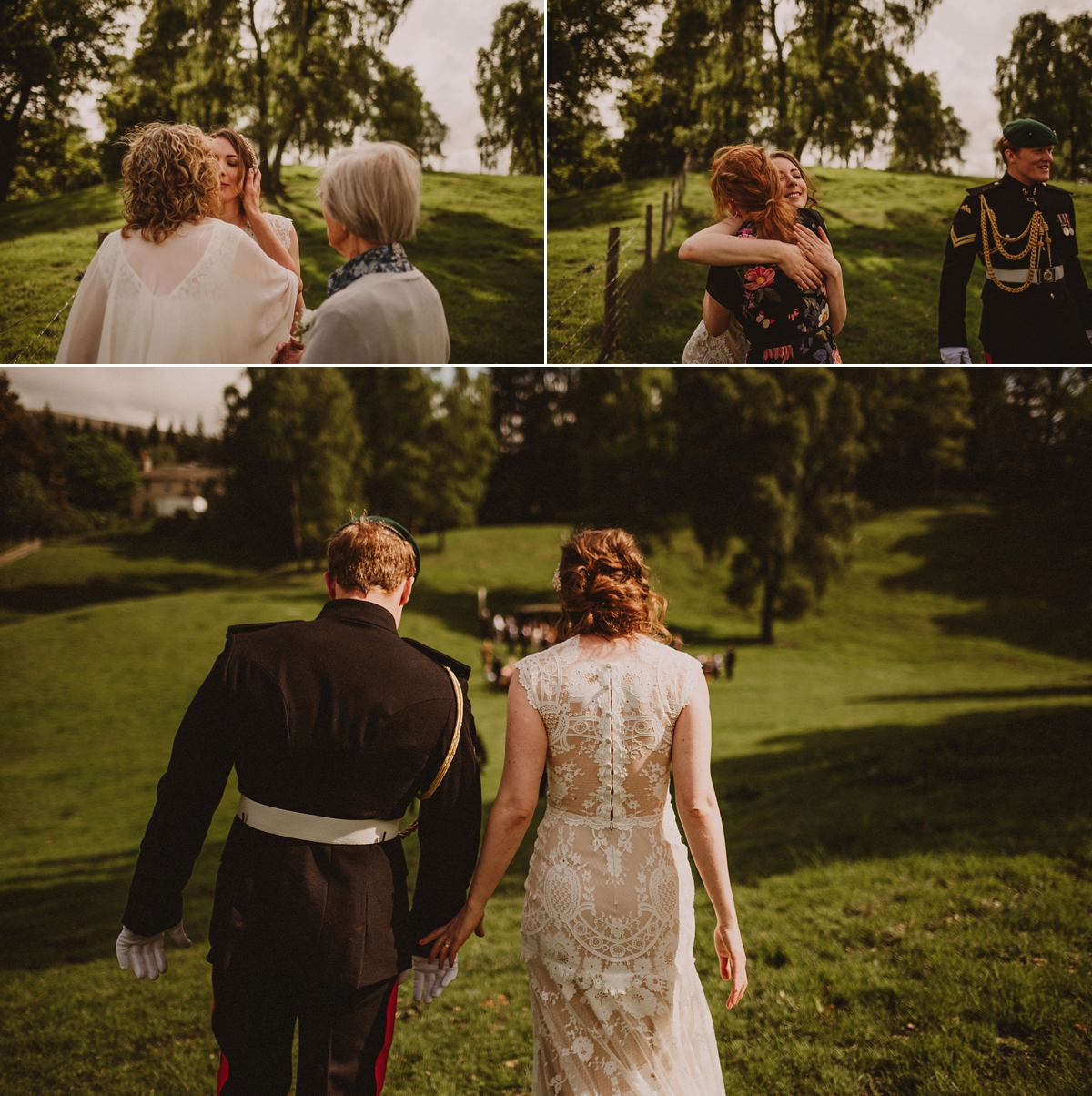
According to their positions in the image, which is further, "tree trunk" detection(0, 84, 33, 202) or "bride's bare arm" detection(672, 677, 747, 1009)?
"tree trunk" detection(0, 84, 33, 202)

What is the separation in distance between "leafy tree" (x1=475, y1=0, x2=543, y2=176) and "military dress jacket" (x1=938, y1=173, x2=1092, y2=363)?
325cm

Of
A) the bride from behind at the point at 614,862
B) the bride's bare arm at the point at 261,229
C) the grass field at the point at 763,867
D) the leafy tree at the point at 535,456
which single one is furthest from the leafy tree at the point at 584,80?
the leafy tree at the point at 535,456

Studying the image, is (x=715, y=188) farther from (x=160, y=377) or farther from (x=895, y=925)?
(x=895, y=925)

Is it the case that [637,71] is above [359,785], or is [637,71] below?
above

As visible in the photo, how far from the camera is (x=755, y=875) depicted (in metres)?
5.67

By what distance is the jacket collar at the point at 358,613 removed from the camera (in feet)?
7.48

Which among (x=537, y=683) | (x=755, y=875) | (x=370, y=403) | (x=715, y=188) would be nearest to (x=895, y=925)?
(x=755, y=875)

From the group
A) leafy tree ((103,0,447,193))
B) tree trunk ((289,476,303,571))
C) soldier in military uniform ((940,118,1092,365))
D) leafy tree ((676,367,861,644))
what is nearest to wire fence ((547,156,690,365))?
leafy tree ((103,0,447,193))

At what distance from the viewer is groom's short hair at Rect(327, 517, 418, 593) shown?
2361 millimetres

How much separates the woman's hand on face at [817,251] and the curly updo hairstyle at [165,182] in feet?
10.3

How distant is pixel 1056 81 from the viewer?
6.45 meters

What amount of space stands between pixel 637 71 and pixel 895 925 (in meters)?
6.19

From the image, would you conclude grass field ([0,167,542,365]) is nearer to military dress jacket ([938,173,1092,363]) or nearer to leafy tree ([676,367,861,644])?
military dress jacket ([938,173,1092,363])

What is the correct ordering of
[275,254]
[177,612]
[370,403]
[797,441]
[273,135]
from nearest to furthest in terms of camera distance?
[275,254]
[273,135]
[370,403]
[177,612]
[797,441]
